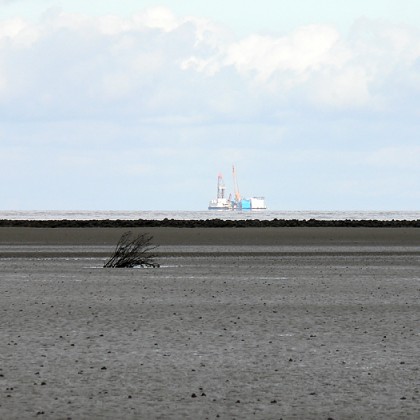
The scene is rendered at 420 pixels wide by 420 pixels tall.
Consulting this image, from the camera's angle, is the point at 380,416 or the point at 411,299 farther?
the point at 411,299

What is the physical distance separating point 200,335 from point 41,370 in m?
3.74

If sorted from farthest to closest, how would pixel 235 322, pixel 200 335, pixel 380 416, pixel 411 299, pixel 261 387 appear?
pixel 411 299, pixel 235 322, pixel 200 335, pixel 261 387, pixel 380 416

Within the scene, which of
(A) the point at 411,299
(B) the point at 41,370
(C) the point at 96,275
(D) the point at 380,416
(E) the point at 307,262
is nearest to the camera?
(D) the point at 380,416

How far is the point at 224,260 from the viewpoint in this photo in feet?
121

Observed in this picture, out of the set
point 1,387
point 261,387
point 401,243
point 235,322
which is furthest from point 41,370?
point 401,243

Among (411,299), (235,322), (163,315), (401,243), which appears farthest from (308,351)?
(401,243)

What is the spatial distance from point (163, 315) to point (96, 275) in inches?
419

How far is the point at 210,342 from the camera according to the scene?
1481 cm

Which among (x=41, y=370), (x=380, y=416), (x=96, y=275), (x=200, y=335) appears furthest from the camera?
(x=96, y=275)

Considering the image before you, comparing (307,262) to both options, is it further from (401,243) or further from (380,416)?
(380,416)

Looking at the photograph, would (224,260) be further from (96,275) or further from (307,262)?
(96,275)

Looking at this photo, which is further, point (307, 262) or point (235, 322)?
point (307, 262)

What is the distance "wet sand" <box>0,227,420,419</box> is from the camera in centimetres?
1038

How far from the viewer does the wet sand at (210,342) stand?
1038 cm
